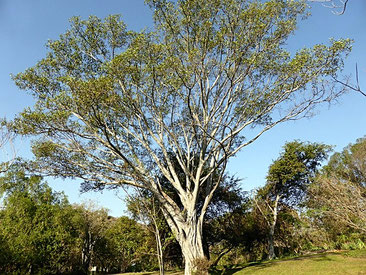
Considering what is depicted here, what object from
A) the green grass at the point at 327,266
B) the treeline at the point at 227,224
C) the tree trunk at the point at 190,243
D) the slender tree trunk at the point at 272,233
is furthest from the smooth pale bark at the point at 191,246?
the slender tree trunk at the point at 272,233

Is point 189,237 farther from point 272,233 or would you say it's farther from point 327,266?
point 272,233

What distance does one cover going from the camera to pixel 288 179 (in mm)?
19875

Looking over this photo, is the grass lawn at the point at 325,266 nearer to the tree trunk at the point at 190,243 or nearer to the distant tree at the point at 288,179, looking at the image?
the tree trunk at the point at 190,243

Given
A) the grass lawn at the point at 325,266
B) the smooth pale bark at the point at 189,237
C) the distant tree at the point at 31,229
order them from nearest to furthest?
the grass lawn at the point at 325,266 → the smooth pale bark at the point at 189,237 → the distant tree at the point at 31,229

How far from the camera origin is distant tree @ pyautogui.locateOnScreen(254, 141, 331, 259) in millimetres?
19438

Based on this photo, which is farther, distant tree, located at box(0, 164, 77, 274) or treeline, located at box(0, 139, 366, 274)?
treeline, located at box(0, 139, 366, 274)

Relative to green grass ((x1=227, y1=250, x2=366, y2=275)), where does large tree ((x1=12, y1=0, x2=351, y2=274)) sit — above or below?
above

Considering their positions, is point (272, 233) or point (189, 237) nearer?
point (189, 237)

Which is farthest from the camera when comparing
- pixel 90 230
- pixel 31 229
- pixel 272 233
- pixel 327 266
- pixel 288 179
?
pixel 90 230

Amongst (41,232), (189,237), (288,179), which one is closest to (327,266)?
(189,237)

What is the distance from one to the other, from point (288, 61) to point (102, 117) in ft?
28.1

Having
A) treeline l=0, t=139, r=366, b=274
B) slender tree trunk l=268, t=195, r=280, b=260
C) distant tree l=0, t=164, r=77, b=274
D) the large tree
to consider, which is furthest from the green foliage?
distant tree l=0, t=164, r=77, b=274

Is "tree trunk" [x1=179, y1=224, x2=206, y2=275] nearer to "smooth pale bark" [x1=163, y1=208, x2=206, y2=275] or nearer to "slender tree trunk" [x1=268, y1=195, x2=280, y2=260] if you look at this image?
"smooth pale bark" [x1=163, y1=208, x2=206, y2=275]

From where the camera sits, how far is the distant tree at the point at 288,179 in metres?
19.4
